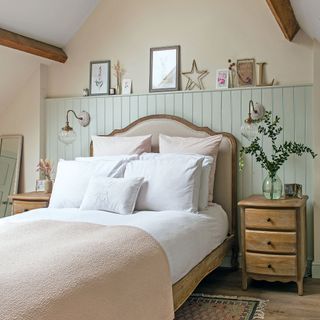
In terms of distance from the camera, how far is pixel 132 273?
7.39ft

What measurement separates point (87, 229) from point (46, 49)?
100 inches

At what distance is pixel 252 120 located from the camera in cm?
403

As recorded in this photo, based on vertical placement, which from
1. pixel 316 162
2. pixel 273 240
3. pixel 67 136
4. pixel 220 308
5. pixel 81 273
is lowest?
pixel 220 308

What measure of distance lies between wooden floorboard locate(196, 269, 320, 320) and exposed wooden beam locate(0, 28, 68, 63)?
2.68m

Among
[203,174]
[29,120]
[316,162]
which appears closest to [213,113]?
[203,174]

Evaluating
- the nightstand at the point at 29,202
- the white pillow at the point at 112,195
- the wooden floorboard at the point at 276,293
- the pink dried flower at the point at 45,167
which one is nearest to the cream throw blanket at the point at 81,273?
the white pillow at the point at 112,195

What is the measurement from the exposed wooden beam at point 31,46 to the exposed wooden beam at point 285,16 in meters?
2.31

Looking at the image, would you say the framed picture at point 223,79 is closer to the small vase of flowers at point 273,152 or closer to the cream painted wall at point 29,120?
the small vase of flowers at point 273,152

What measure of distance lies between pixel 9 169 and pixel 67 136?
0.91 meters

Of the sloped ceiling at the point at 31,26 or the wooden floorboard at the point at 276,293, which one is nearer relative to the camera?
the wooden floorboard at the point at 276,293

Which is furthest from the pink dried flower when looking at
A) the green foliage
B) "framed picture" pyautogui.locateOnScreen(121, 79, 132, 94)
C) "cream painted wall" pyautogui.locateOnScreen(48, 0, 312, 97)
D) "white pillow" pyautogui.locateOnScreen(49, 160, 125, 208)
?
the green foliage

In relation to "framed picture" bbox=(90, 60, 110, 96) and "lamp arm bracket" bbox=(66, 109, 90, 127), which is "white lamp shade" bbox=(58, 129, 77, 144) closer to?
"lamp arm bracket" bbox=(66, 109, 90, 127)

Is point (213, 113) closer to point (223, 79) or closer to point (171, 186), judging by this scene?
point (223, 79)

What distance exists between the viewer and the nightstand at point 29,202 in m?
4.32
